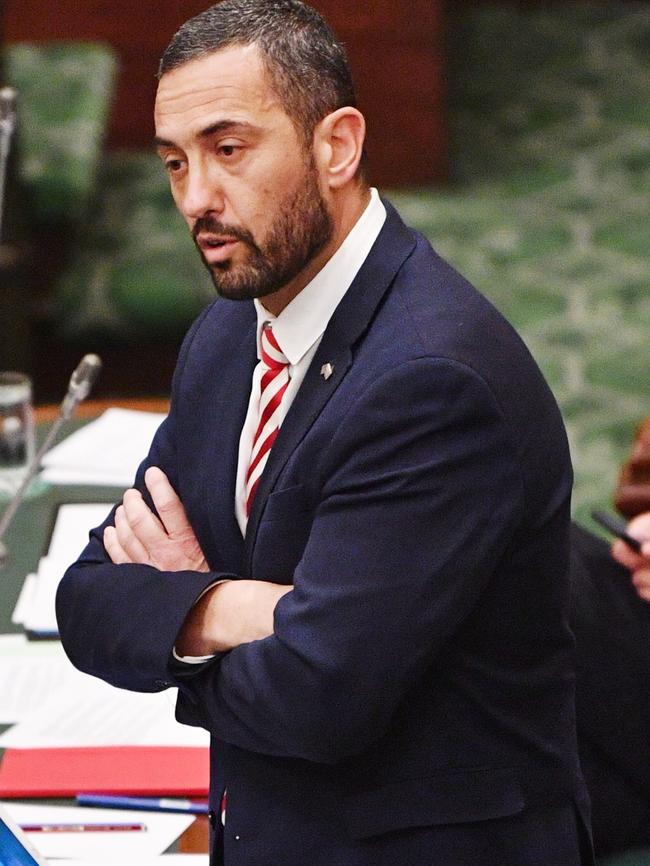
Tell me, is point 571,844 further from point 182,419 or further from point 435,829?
point 182,419

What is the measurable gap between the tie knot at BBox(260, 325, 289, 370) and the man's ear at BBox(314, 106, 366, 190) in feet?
0.63

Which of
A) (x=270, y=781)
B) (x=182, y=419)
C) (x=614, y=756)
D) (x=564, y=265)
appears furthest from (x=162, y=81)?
(x=564, y=265)

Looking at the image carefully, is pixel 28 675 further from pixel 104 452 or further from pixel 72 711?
pixel 104 452

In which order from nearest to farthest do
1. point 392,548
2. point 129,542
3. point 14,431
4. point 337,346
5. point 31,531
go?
point 392,548 < point 337,346 < point 129,542 < point 31,531 < point 14,431

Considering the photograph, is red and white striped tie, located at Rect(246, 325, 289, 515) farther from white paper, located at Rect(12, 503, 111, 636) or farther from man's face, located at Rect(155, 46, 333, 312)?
white paper, located at Rect(12, 503, 111, 636)

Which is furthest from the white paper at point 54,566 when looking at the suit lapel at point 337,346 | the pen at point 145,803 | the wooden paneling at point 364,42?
the wooden paneling at point 364,42

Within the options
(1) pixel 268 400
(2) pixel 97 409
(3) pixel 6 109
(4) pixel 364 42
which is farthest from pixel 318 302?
(4) pixel 364 42

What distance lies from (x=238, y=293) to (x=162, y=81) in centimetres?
22

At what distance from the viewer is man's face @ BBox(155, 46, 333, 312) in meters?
1.41

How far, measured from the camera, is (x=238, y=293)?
1.47 meters

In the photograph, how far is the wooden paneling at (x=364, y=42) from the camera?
6.00m

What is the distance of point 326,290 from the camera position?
4.94ft

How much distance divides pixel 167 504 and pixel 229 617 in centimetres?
23

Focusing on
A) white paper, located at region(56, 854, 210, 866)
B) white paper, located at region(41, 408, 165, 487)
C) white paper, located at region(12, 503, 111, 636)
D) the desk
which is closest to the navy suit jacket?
white paper, located at region(56, 854, 210, 866)
